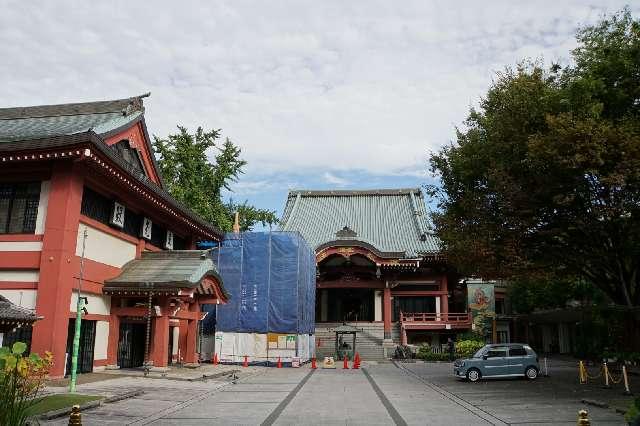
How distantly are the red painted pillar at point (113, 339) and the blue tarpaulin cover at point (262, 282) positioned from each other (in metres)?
10.3

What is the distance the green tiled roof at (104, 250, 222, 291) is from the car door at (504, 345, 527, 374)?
46.1 ft

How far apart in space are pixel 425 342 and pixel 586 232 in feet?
79.7

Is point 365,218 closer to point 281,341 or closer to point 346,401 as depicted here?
point 281,341

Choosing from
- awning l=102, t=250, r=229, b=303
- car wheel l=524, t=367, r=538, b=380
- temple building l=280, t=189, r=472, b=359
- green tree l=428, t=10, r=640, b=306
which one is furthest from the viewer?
temple building l=280, t=189, r=472, b=359

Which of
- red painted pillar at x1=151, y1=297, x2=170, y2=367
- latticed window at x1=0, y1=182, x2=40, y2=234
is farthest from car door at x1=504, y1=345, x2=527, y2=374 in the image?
latticed window at x1=0, y1=182, x2=40, y2=234

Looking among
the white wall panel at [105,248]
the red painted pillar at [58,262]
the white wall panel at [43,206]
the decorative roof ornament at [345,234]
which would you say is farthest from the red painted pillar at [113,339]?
the decorative roof ornament at [345,234]

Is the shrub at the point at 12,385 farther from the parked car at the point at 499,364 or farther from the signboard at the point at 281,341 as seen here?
the signboard at the point at 281,341

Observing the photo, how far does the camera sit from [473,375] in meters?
23.6

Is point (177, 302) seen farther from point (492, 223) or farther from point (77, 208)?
point (492, 223)

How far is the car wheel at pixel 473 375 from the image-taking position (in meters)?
23.5

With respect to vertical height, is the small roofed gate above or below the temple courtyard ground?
above

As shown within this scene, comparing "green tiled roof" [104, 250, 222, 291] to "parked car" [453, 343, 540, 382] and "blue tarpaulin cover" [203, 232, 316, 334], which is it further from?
"parked car" [453, 343, 540, 382]

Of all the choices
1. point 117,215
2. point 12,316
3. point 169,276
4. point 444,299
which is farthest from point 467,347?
point 12,316

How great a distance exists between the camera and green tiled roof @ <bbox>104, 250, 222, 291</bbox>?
70.3 feet
